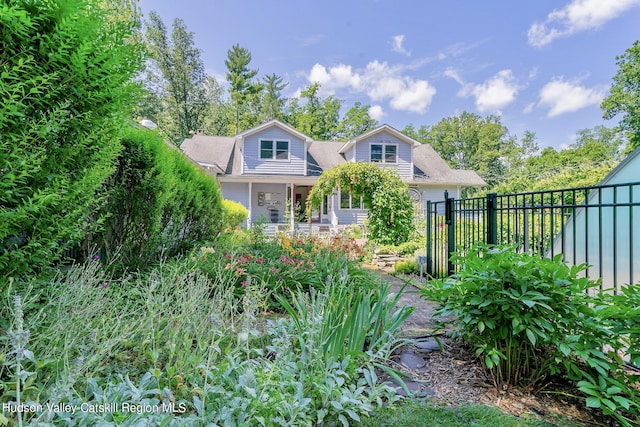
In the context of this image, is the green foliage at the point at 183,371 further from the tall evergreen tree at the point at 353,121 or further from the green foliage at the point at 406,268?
the tall evergreen tree at the point at 353,121

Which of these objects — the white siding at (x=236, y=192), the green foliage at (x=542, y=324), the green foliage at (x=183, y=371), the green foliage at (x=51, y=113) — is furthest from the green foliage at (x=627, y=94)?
the green foliage at (x=51, y=113)

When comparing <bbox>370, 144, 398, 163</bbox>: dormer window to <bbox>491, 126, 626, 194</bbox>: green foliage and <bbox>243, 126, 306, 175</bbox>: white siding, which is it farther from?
<bbox>491, 126, 626, 194</bbox>: green foliage

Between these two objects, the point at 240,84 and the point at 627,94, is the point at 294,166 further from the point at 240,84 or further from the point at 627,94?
the point at 627,94

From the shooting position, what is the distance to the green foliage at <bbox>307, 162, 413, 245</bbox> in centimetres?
959

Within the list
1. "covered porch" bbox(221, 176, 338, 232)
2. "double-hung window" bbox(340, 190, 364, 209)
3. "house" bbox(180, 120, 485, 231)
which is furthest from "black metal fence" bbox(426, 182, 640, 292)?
"double-hung window" bbox(340, 190, 364, 209)

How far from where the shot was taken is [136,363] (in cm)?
183

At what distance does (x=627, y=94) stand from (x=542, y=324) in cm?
2725

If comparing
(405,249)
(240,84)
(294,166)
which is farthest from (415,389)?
(240,84)

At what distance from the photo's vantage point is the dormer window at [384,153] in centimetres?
1534

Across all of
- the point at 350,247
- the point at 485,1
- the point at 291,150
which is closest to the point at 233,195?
the point at 291,150

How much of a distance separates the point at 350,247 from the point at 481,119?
126 ft

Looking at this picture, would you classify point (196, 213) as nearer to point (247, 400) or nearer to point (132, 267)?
point (132, 267)

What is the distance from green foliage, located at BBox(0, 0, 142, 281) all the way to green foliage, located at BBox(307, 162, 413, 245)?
26.9 feet

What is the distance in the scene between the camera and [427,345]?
265cm
